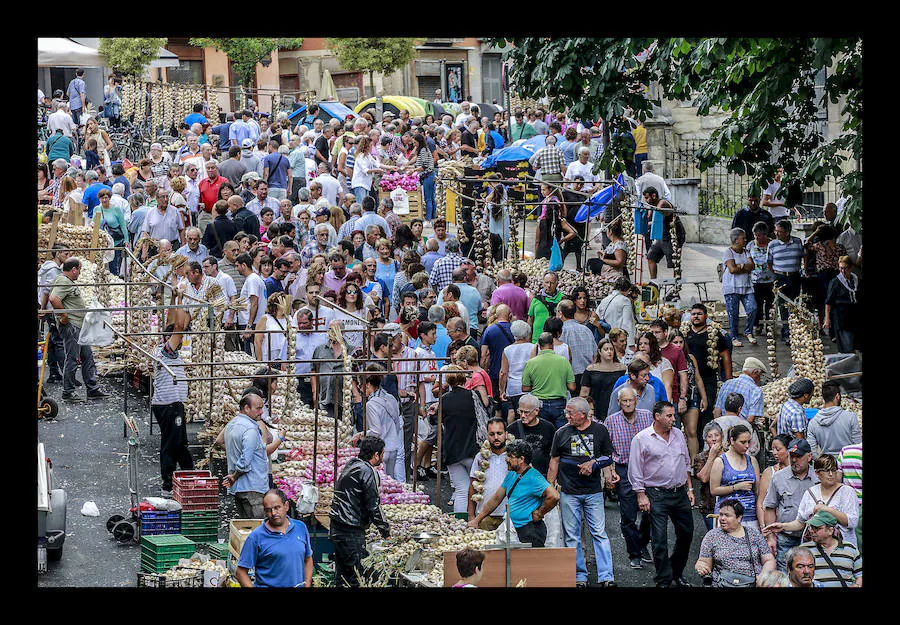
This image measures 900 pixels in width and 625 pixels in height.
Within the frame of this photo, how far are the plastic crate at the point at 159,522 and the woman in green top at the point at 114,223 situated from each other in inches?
323

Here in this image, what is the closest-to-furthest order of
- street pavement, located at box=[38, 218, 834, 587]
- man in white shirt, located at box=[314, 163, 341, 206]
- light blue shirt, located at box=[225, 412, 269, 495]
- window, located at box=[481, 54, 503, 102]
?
street pavement, located at box=[38, 218, 834, 587] < light blue shirt, located at box=[225, 412, 269, 495] < man in white shirt, located at box=[314, 163, 341, 206] < window, located at box=[481, 54, 503, 102]

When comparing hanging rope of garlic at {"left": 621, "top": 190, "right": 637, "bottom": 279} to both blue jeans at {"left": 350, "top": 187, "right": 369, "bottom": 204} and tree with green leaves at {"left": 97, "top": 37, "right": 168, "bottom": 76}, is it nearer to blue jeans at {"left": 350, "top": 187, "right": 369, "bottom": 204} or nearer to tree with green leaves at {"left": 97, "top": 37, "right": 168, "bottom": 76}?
blue jeans at {"left": 350, "top": 187, "right": 369, "bottom": 204}

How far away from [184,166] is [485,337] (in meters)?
8.21

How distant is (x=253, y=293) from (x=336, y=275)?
3.13 feet

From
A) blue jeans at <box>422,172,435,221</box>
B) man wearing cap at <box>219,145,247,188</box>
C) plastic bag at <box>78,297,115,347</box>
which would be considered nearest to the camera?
plastic bag at <box>78,297,115,347</box>

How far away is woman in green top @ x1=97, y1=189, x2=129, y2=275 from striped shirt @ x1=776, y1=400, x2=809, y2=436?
34.4 ft

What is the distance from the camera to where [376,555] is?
10164 mm

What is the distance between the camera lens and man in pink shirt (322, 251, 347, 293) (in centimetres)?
A: 1541

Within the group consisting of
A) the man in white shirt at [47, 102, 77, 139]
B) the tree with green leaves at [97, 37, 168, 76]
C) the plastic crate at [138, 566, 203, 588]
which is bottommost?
the plastic crate at [138, 566, 203, 588]

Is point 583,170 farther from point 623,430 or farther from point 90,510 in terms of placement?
point 90,510

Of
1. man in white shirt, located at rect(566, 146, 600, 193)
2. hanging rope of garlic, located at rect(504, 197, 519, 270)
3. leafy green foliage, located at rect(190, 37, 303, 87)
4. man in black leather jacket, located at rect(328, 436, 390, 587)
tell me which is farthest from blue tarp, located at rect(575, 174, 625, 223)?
leafy green foliage, located at rect(190, 37, 303, 87)

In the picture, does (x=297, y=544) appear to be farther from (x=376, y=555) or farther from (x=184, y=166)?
(x=184, y=166)
